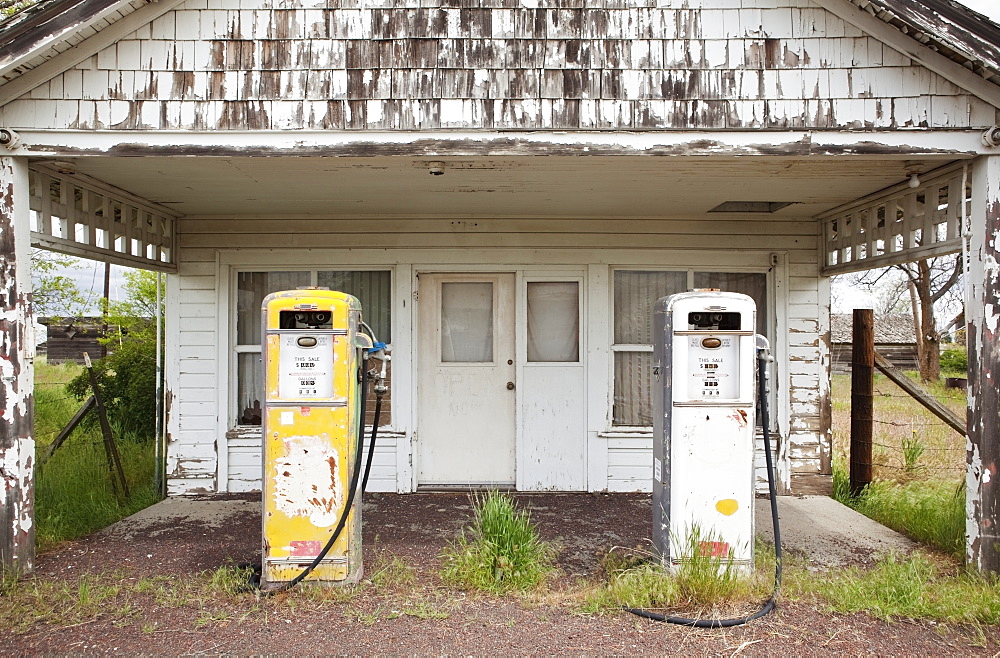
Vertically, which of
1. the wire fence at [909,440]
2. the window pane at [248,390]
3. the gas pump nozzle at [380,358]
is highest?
the gas pump nozzle at [380,358]

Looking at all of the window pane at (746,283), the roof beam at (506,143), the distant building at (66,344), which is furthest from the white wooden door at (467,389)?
the distant building at (66,344)

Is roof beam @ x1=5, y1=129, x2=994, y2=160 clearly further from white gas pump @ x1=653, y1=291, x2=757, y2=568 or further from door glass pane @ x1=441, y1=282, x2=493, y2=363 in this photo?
door glass pane @ x1=441, y1=282, x2=493, y2=363

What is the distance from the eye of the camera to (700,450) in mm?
4363

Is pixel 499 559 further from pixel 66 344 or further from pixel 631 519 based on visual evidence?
pixel 66 344

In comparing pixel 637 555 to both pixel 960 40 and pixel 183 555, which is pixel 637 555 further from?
pixel 960 40

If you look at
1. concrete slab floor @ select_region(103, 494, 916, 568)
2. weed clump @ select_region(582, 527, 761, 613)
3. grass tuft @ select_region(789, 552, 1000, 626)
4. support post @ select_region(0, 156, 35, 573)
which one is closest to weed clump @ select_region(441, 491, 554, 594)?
weed clump @ select_region(582, 527, 761, 613)

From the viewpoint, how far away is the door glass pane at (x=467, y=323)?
714 centimetres

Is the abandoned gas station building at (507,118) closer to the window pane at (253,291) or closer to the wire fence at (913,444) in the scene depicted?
the window pane at (253,291)

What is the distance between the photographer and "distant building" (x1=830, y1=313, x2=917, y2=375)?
1073 inches

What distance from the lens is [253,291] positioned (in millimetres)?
7219

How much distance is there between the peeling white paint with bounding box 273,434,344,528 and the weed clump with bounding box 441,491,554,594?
859 mm

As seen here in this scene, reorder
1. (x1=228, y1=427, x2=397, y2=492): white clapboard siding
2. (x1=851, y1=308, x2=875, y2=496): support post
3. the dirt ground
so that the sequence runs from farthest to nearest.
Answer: (x1=228, y1=427, x2=397, y2=492): white clapboard siding → (x1=851, y1=308, x2=875, y2=496): support post → the dirt ground

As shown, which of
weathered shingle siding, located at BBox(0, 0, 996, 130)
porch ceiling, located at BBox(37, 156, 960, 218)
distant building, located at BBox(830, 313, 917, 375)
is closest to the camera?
weathered shingle siding, located at BBox(0, 0, 996, 130)

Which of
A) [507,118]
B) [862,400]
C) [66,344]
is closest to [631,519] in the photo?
[862,400]
